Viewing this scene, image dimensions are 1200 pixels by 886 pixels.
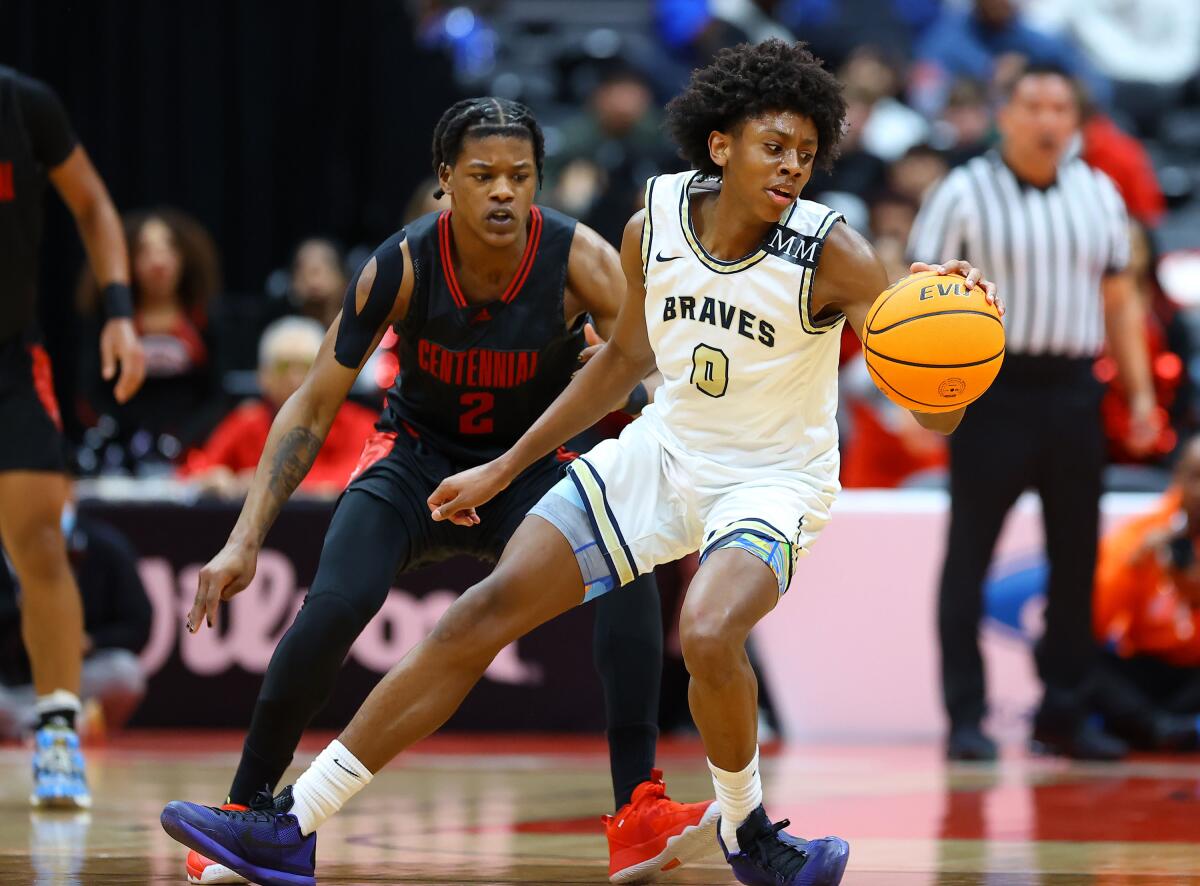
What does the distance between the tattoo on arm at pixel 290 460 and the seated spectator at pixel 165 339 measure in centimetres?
521

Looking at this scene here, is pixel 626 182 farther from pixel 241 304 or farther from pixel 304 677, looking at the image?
pixel 304 677

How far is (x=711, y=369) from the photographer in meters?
4.26

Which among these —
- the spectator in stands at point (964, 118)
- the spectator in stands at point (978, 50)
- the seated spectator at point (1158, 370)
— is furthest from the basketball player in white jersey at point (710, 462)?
the spectator in stands at point (978, 50)

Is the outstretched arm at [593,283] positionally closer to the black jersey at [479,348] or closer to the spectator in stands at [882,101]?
the black jersey at [479,348]

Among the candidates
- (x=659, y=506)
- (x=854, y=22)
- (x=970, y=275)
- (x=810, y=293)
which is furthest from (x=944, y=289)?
(x=854, y=22)

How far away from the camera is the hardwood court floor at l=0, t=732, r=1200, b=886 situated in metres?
4.38

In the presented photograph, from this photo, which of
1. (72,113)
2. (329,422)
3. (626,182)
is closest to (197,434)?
(72,113)

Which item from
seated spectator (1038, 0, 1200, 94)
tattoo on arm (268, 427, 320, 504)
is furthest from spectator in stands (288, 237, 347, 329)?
seated spectator (1038, 0, 1200, 94)

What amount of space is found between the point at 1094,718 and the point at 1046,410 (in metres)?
1.60

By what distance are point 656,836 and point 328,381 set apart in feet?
4.27

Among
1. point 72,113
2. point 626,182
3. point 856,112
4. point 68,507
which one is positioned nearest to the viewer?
point 68,507

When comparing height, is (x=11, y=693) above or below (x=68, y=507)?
below

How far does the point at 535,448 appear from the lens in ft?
14.5

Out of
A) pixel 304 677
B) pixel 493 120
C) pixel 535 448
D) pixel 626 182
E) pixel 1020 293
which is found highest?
pixel 626 182
